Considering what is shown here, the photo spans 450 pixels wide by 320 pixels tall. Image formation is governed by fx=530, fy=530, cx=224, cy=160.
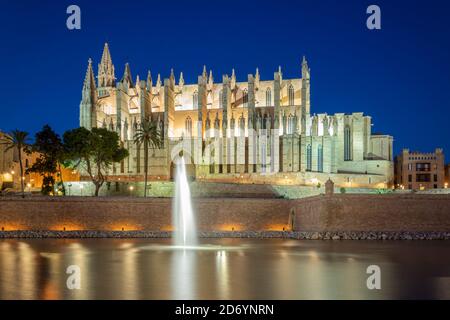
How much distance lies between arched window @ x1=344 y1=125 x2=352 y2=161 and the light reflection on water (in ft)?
118

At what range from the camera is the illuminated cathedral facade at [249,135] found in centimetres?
6025

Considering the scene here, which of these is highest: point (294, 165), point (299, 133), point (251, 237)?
point (299, 133)

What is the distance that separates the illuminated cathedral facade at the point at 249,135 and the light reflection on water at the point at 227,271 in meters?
31.4

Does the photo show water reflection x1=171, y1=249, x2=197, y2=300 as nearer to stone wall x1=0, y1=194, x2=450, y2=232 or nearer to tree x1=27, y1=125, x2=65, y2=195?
stone wall x1=0, y1=194, x2=450, y2=232

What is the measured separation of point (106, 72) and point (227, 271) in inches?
2622

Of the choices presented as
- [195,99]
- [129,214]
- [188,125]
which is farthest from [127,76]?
[129,214]

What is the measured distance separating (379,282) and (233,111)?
174ft

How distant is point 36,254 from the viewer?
2478 centimetres

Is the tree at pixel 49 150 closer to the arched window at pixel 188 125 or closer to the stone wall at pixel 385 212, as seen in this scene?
the arched window at pixel 188 125

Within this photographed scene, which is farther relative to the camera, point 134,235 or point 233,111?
point 233,111

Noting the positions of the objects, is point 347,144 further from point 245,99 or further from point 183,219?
point 183,219

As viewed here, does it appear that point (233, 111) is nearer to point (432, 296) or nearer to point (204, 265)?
point (204, 265)

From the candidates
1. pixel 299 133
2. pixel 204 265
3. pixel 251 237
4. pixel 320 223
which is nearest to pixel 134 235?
pixel 251 237
